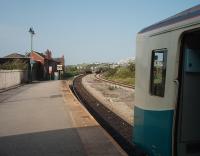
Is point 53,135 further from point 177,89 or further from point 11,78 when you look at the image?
point 11,78

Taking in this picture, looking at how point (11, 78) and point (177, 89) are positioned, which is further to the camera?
point (11, 78)

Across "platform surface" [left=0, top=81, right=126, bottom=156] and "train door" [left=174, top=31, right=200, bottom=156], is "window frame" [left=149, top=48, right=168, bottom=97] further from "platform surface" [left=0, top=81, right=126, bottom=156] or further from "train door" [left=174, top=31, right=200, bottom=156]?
"platform surface" [left=0, top=81, right=126, bottom=156]

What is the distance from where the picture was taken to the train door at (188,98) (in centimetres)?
616

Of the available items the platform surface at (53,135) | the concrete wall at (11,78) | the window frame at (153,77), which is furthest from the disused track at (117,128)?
the concrete wall at (11,78)

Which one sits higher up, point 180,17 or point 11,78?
point 180,17

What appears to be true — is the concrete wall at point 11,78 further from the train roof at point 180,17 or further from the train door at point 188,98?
the train door at point 188,98

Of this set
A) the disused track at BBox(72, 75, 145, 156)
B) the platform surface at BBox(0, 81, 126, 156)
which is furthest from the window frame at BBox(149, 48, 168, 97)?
the platform surface at BBox(0, 81, 126, 156)

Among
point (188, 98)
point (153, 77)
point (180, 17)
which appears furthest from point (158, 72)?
point (180, 17)

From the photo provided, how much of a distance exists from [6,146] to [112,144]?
2641 millimetres

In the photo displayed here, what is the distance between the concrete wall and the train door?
95.0ft

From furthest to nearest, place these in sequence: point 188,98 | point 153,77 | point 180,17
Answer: point 153,77 → point 180,17 → point 188,98

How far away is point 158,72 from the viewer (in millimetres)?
7027

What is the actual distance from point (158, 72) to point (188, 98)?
0.94 m

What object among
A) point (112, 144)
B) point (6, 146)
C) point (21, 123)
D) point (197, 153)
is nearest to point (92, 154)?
point (112, 144)
